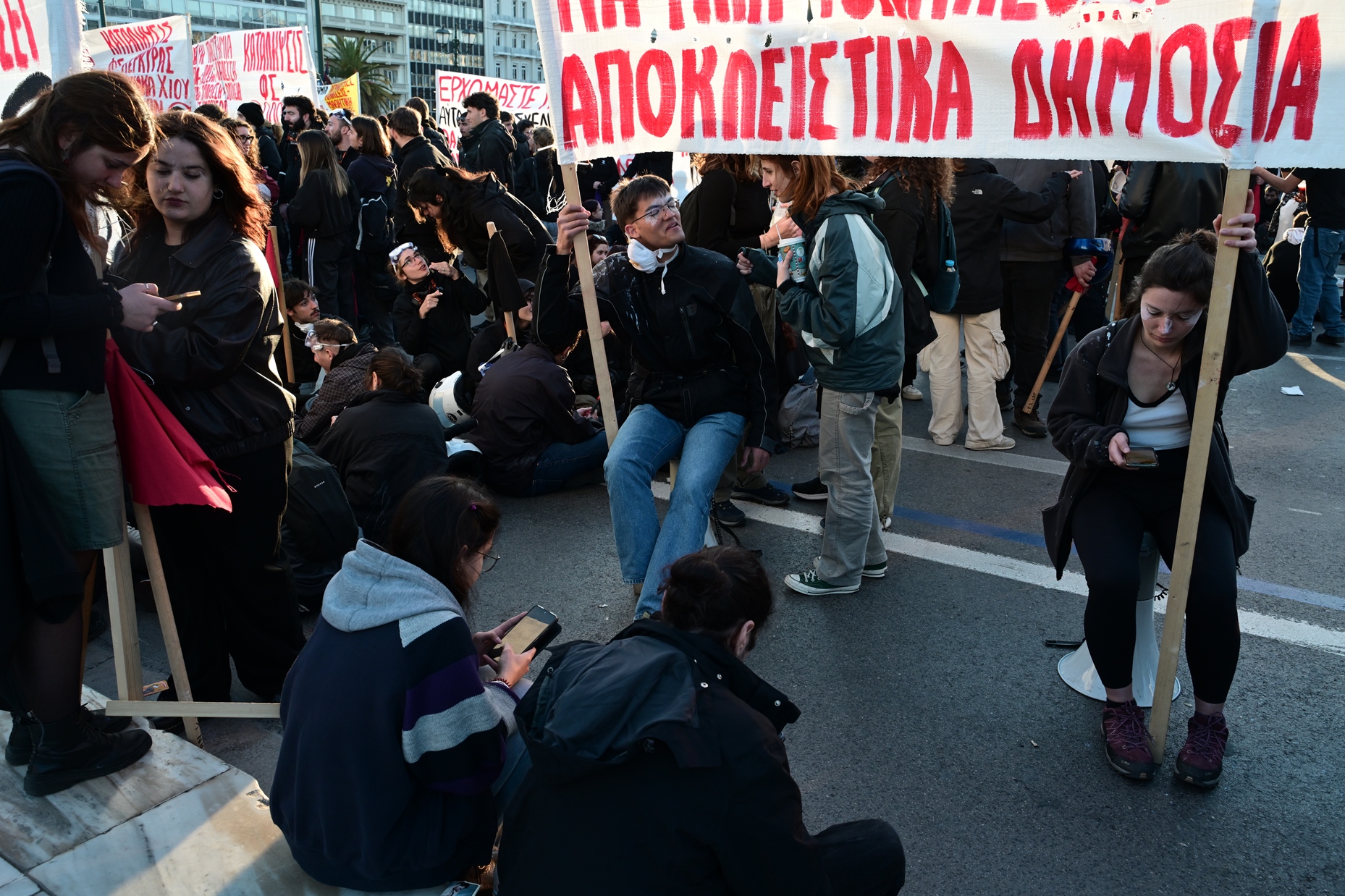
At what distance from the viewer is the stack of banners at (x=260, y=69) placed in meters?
12.6

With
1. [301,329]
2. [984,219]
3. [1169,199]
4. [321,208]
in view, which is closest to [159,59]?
[321,208]

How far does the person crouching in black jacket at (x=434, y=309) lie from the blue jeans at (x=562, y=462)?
5.65 feet

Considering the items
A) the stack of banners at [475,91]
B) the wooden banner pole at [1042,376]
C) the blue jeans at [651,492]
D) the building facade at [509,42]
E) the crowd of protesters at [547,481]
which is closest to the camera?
the crowd of protesters at [547,481]

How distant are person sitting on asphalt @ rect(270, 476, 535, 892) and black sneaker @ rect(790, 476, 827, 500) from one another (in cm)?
328

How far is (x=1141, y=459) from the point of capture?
2.95 m

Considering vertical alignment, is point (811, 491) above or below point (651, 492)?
below

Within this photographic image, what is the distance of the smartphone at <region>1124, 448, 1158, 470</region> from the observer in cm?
295

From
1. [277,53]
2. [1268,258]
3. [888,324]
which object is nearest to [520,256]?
[888,324]

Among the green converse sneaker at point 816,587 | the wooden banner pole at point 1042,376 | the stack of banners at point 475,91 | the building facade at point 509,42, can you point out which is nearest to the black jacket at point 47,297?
the green converse sneaker at point 816,587

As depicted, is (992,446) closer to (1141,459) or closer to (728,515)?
(728,515)

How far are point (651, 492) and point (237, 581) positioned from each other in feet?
4.94

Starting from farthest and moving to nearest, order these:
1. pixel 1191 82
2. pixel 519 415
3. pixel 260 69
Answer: pixel 260 69 → pixel 519 415 → pixel 1191 82

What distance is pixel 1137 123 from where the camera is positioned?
9.08 ft

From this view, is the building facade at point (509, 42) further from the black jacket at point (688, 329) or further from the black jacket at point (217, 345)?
the black jacket at point (217, 345)
